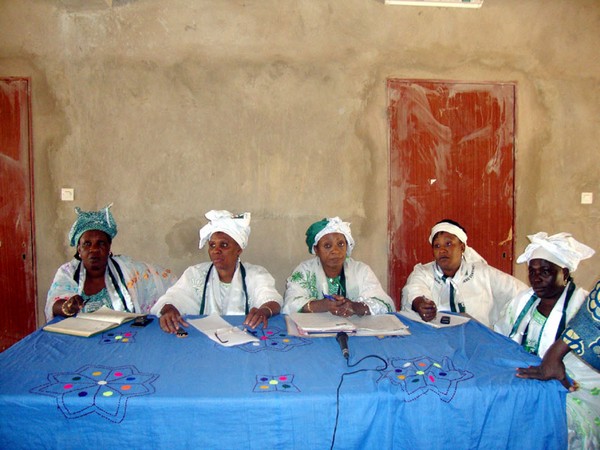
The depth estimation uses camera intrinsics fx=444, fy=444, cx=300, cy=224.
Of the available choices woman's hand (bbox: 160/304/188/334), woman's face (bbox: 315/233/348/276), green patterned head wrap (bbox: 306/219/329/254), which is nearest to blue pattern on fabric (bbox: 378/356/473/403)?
woman's hand (bbox: 160/304/188/334)

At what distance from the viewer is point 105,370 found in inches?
77.6

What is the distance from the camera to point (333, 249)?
343cm

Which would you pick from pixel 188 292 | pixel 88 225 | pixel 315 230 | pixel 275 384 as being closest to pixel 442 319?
pixel 315 230

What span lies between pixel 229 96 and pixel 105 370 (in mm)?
3226

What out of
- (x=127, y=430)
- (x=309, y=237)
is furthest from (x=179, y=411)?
(x=309, y=237)

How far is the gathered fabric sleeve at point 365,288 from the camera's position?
10.2 feet

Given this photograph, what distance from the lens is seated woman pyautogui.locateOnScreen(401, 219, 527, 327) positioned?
3.36 meters

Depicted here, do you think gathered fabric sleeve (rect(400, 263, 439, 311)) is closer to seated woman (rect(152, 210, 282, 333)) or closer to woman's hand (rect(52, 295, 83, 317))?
seated woman (rect(152, 210, 282, 333))

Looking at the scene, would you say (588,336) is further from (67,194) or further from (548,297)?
(67,194)

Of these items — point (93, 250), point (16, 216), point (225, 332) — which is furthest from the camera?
point (16, 216)

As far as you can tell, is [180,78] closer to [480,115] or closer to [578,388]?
[480,115]

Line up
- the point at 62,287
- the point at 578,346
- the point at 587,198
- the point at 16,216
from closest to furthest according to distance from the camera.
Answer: the point at 578,346 → the point at 62,287 → the point at 16,216 → the point at 587,198

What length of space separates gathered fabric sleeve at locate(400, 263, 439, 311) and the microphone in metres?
1.01

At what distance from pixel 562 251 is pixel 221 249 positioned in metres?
2.21
